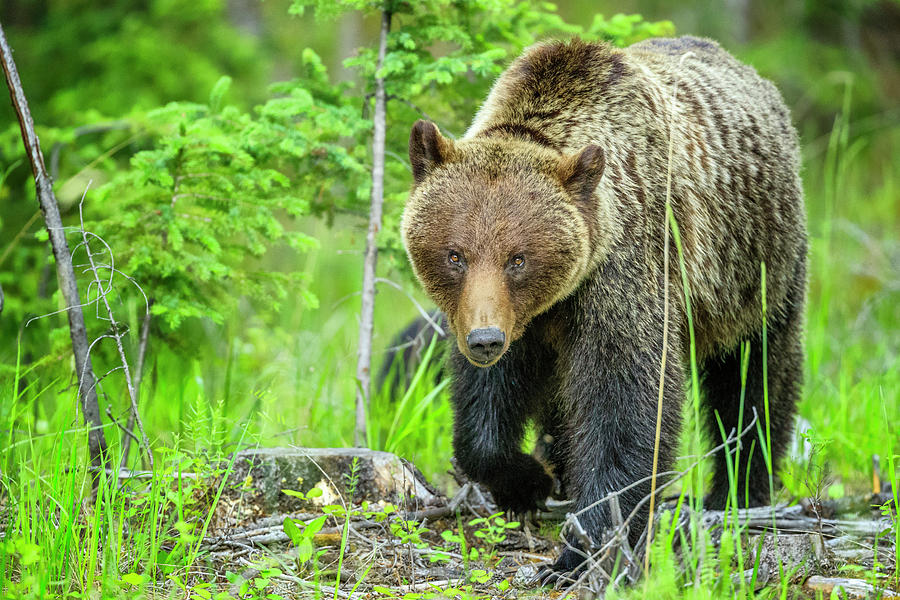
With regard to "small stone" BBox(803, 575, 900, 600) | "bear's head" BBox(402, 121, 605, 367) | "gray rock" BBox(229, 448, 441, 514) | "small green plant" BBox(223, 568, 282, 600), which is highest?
"bear's head" BBox(402, 121, 605, 367)

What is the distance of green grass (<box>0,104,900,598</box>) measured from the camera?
3154 millimetres

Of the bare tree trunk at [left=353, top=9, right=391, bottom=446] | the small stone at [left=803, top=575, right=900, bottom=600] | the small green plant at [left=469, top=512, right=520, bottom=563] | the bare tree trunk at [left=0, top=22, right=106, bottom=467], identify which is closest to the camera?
the small stone at [left=803, top=575, right=900, bottom=600]

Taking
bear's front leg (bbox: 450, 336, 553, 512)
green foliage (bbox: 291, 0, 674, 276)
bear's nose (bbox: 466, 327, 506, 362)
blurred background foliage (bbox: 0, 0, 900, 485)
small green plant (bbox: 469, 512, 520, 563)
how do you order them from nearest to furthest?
bear's nose (bbox: 466, 327, 506, 362) < small green plant (bbox: 469, 512, 520, 563) < bear's front leg (bbox: 450, 336, 553, 512) < blurred background foliage (bbox: 0, 0, 900, 485) < green foliage (bbox: 291, 0, 674, 276)

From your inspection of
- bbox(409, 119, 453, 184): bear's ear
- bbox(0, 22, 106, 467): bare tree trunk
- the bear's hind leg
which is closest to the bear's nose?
bbox(409, 119, 453, 184): bear's ear

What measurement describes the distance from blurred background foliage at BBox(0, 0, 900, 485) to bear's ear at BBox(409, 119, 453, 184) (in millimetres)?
914

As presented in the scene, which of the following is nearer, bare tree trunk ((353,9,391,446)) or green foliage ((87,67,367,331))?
green foliage ((87,67,367,331))

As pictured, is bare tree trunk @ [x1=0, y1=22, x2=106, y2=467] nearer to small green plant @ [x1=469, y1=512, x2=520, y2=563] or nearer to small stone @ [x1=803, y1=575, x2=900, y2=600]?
small green plant @ [x1=469, y1=512, x2=520, y2=563]

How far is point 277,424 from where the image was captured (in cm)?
517

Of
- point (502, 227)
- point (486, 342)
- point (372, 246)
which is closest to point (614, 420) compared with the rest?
point (486, 342)

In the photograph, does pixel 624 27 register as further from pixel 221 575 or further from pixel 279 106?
pixel 221 575

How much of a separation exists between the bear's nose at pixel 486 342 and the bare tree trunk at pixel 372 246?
5.40ft

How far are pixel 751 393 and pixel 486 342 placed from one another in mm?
2253

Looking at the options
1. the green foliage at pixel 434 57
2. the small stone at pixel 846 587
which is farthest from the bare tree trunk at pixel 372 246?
the small stone at pixel 846 587

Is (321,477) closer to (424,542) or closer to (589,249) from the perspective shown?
(424,542)
